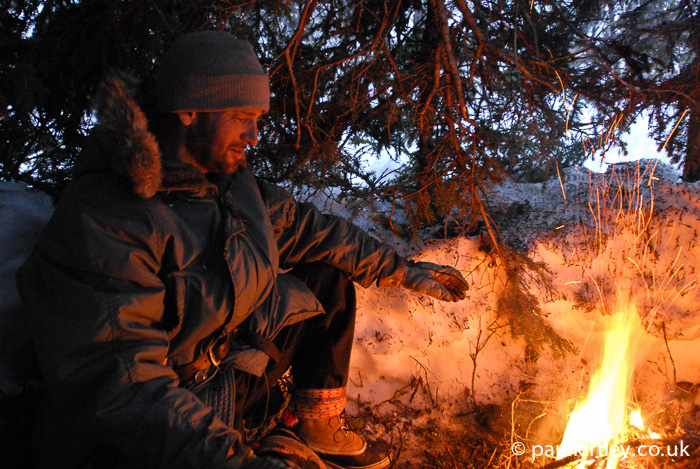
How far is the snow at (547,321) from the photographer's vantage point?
3145 millimetres

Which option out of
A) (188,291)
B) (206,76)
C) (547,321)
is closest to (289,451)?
(188,291)

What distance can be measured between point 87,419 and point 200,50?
4.69 feet

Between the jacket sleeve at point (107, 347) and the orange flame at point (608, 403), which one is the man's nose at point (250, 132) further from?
the orange flame at point (608, 403)

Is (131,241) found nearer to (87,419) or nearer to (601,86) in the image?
(87,419)

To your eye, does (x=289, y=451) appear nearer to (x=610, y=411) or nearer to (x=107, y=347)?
(x=107, y=347)

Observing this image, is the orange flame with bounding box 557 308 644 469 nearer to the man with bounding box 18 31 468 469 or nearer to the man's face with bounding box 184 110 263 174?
the man with bounding box 18 31 468 469

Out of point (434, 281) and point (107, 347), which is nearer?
point (107, 347)

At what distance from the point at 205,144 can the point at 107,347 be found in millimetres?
908

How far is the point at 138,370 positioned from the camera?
1.38 meters

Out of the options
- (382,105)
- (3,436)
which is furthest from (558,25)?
(3,436)

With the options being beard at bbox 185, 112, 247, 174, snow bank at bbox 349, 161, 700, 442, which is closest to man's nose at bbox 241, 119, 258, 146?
beard at bbox 185, 112, 247, 174

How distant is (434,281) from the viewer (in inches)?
104

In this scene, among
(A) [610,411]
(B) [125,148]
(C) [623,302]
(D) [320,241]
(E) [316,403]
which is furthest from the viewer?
(C) [623,302]

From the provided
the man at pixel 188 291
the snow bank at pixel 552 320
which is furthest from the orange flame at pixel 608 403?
the man at pixel 188 291
